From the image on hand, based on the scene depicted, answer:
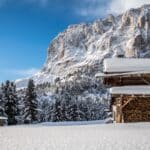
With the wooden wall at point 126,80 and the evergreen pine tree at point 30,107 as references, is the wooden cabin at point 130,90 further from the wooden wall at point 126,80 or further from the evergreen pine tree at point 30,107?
the evergreen pine tree at point 30,107

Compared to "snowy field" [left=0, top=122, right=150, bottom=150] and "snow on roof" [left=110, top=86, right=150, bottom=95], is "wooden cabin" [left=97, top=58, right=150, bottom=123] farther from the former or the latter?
"snowy field" [left=0, top=122, right=150, bottom=150]

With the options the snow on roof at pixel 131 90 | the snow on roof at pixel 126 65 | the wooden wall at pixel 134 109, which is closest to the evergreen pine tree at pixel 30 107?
the snow on roof at pixel 126 65

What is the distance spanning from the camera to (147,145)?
15.0m

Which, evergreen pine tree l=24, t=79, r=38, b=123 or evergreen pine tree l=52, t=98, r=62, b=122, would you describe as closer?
evergreen pine tree l=24, t=79, r=38, b=123

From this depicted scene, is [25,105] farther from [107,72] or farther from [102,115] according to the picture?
[102,115]

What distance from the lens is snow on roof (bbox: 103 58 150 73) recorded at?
28219 millimetres

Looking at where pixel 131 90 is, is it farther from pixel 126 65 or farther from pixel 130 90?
pixel 126 65

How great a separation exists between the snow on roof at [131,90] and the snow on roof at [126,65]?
163cm

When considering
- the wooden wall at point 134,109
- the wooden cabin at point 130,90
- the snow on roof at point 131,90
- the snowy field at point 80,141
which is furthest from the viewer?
the wooden wall at point 134,109

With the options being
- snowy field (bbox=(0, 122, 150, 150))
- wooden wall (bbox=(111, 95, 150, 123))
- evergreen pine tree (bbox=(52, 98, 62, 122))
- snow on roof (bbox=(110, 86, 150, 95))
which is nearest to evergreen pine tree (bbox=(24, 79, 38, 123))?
evergreen pine tree (bbox=(52, 98, 62, 122))

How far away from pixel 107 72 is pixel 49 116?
4118cm

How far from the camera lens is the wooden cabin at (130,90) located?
1038 inches

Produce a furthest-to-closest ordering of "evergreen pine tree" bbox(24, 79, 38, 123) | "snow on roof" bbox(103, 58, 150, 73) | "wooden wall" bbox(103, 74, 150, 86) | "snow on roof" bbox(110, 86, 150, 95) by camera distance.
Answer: "evergreen pine tree" bbox(24, 79, 38, 123)
"snow on roof" bbox(103, 58, 150, 73)
"wooden wall" bbox(103, 74, 150, 86)
"snow on roof" bbox(110, 86, 150, 95)

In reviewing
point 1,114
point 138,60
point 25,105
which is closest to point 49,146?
point 138,60
